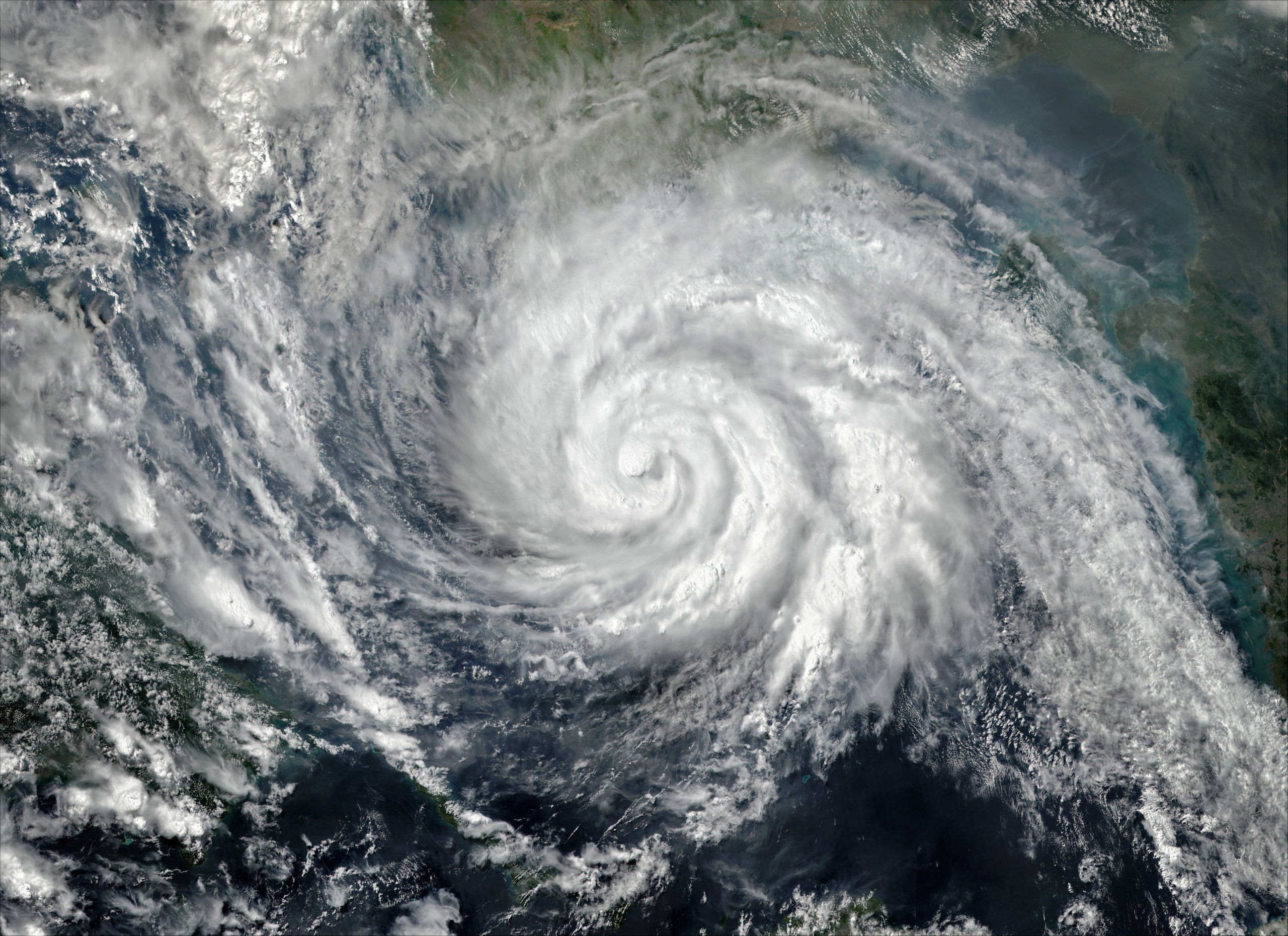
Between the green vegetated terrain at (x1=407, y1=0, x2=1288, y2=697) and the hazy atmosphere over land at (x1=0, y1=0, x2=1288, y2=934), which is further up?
the green vegetated terrain at (x1=407, y1=0, x2=1288, y2=697)

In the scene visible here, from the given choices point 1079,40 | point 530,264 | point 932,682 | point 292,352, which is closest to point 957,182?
point 1079,40

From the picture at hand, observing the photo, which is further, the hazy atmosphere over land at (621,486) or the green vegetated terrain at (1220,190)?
the green vegetated terrain at (1220,190)

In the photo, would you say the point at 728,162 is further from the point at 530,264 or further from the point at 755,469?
the point at 755,469

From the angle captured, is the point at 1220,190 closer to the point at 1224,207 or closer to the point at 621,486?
the point at 1224,207

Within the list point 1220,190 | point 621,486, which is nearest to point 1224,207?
point 1220,190

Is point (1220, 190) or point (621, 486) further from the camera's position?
point (1220, 190)
